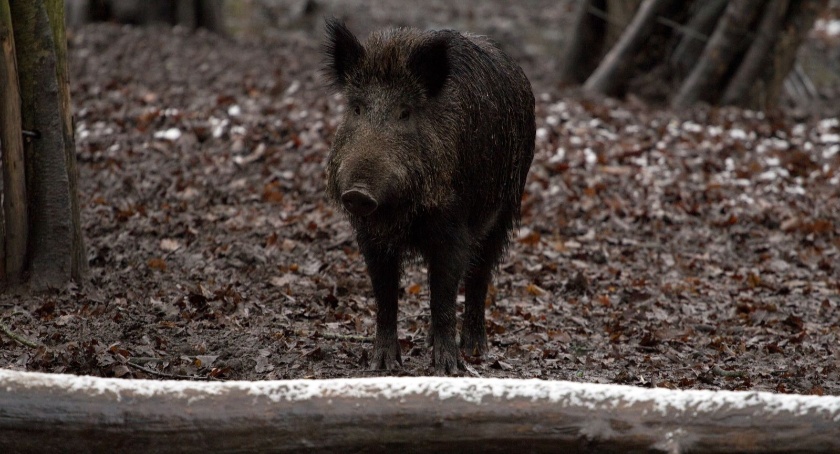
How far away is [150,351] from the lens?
533 cm

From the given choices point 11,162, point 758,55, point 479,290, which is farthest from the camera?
point 758,55

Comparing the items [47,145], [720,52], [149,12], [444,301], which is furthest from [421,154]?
[149,12]

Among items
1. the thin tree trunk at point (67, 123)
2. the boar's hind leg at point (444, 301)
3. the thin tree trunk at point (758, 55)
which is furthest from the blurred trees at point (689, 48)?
the thin tree trunk at point (67, 123)

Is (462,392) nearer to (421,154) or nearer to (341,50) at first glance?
(421,154)

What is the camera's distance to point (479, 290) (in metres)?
5.99

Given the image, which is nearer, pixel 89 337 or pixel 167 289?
pixel 89 337

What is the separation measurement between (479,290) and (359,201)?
169 centimetres

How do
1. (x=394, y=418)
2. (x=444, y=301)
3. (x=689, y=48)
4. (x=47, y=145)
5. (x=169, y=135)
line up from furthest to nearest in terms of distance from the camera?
(x=689, y=48)
(x=169, y=135)
(x=47, y=145)
(x=444, y=301)
(x=394, y=418)

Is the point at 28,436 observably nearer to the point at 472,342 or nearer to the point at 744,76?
the point at 472,342

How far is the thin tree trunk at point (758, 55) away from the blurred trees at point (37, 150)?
9686 mm

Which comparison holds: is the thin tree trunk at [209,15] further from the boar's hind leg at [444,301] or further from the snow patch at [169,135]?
the boar's hind leg at [444,301]

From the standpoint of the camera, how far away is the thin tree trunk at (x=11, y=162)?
5488mm

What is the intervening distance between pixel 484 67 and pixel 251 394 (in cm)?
267

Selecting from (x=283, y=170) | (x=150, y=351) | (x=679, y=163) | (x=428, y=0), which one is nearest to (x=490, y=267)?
(x=150, y=351)
